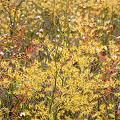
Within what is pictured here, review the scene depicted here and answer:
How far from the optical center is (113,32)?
574cm

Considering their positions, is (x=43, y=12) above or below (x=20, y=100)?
above

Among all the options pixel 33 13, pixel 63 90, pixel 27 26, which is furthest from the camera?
pixel 33 13

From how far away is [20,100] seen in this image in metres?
3.44

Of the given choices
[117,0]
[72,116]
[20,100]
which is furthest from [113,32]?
[20,100]

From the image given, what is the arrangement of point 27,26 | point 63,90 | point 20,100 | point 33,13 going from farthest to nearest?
point 33,13 < point 27,26 < point 20,100 < point 63,90

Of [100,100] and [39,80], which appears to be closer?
[39,80]

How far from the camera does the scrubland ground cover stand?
8.89 ft

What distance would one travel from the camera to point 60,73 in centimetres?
452

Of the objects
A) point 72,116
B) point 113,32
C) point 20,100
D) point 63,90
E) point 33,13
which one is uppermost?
point 33,13

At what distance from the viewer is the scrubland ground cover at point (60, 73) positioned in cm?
271

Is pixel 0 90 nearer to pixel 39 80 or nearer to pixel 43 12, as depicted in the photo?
pixel 39 80

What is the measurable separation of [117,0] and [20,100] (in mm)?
5050

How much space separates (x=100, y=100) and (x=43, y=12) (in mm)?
4038

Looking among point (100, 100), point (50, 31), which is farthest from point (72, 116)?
point (50, 31)
